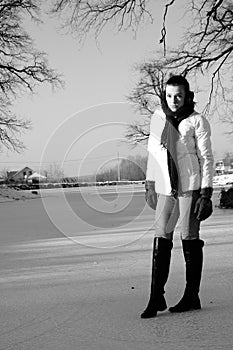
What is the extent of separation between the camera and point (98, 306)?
2.80 metres

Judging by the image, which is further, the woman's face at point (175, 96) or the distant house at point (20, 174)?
the distant house at point (20, 174)

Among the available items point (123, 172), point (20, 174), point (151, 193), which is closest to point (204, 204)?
point (151, 193)

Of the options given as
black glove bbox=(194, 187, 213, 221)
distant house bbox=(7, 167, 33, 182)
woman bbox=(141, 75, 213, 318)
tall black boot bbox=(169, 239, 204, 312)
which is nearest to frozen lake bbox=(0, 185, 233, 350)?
tall black boot bbox=(169, 239, 204, 312)

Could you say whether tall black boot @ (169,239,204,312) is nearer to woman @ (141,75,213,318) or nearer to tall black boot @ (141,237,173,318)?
woman @ (141,75,213,318)

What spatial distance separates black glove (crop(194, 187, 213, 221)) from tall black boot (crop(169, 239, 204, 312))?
7.8 inches

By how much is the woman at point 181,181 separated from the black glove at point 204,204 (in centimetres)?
1

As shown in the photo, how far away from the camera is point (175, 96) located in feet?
8.82

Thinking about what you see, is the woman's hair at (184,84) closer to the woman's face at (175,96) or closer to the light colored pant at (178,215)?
the woman's face at (175,96)

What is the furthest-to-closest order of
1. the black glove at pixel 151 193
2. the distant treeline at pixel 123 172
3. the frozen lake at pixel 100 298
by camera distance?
the distant treeline at pixel 123 172
the black glove at pixel 151 193
the frozen lake at pixel 100 298

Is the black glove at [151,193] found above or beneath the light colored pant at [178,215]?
above

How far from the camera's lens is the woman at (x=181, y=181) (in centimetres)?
264

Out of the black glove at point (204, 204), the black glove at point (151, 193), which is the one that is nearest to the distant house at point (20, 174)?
the black glove at point (151, 193)

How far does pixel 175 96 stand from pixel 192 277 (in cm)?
113

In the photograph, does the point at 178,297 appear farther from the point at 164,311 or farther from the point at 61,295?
the point at 61,295
